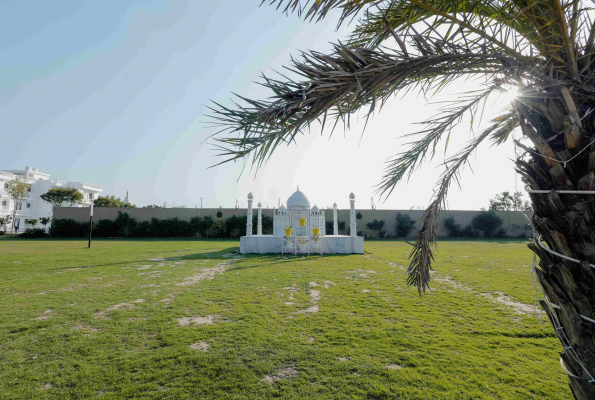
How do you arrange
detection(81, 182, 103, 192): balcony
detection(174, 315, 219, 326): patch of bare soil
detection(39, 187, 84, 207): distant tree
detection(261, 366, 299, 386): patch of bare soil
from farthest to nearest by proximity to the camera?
detection(81, 182, 103, 192): balcony → detection(39, 187, 84, 207): distant tree → detection(174, 315, 219, 326): patch of bare soil → detection(261, 366, 299, 386): patch of bare soil

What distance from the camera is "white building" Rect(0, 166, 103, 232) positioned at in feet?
132

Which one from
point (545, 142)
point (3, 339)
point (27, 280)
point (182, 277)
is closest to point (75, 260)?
point (27, 280)

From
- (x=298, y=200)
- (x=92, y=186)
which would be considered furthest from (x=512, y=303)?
(x=92, y=186)

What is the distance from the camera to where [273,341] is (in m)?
3.61

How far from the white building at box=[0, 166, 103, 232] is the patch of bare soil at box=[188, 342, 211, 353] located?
48.6 metres

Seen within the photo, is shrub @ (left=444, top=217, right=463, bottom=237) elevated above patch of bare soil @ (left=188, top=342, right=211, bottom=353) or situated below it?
above

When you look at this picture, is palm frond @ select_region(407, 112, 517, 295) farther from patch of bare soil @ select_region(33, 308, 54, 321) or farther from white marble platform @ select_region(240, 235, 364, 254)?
white marble platform @ select_region(240, 235, 364, 254)

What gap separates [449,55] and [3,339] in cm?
578

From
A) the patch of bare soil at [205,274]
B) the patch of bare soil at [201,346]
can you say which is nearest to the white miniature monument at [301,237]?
the patch of bare soil at [205,274]

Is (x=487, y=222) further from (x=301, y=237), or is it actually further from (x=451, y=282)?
(x=451, y=282)

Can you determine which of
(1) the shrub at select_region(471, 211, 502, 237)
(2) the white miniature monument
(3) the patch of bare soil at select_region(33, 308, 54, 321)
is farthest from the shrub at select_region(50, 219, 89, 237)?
(1) the shrub at select_region(471, 211, 502, 237)

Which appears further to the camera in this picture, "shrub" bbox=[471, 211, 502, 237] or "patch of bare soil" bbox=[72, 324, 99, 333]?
"shrub" bbox=[471, 211, 502, 237]

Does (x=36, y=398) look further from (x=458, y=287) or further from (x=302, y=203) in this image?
(x=302, y=203)

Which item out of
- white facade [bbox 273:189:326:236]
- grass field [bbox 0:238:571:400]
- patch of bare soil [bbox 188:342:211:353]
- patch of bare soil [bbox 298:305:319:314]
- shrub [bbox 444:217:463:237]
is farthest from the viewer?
shrub [bbox 444:217:463:237]
